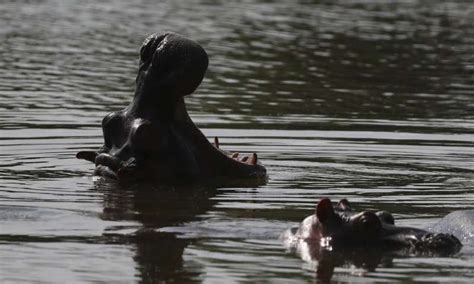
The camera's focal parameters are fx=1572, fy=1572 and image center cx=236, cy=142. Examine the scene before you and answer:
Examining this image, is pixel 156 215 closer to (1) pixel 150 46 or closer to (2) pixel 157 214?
Answer: (2) pixel 157 214

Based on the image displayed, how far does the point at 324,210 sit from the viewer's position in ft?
26.1

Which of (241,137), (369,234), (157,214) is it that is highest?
(369,234)

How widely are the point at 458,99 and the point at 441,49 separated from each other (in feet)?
20.6

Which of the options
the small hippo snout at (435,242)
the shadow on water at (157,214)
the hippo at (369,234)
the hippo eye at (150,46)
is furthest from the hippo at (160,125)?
the small hippo snout at (435,242)

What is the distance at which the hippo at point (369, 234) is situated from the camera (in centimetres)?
796

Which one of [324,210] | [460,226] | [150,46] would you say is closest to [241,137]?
[150,46]

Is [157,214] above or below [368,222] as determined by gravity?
below

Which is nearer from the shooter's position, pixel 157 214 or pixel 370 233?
pixel 370 233

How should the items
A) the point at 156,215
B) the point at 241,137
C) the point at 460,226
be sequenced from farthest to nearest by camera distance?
1. the point at 241,137
2. the point at 156,215
3. the point at 460,226

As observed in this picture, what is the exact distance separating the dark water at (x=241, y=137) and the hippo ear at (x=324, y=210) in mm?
248

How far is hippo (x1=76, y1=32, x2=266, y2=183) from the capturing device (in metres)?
10.2

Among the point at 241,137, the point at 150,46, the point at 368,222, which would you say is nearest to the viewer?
the point at 368,222

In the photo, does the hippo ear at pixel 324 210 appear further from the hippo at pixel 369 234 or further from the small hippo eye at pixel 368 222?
the small hippo eye at pixel 368 222

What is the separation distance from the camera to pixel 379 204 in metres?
9.73
